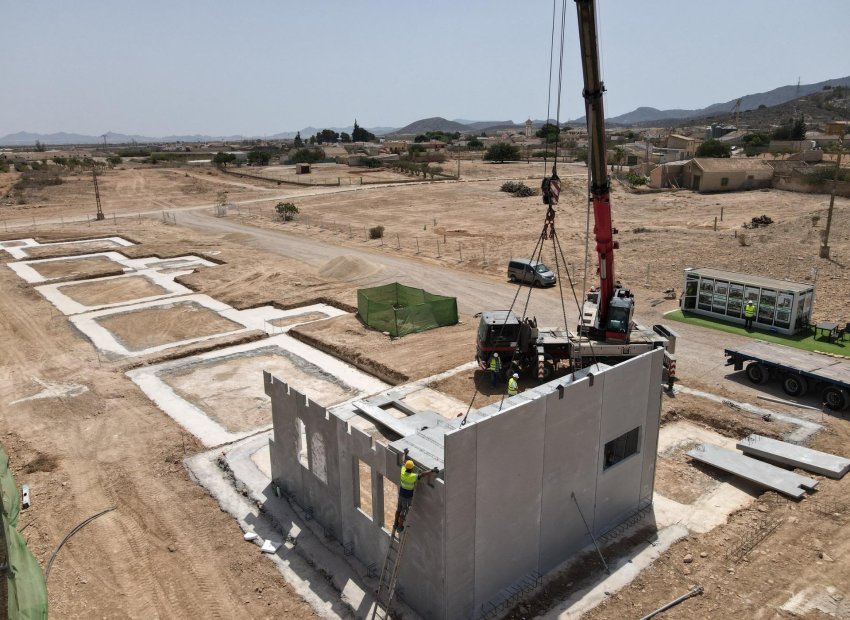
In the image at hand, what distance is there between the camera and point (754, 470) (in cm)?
1467

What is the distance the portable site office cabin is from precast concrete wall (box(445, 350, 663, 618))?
14.8 meters

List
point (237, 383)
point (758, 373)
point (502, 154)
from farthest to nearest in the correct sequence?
1. point (502, 154)
2. point (237, 383)
3. point (758, 373)

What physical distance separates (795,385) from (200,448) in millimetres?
17644

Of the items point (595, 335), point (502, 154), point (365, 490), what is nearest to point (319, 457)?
point (365, 490)

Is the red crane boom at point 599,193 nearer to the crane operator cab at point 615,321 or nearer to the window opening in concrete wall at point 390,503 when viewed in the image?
the crane operator cab at point 615,321

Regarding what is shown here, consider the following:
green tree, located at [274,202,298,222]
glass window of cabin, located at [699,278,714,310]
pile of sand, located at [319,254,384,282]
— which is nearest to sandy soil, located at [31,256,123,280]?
pile of sand, located at [319,254,384,282]

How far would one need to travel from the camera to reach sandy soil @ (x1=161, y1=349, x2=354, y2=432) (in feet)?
61.9

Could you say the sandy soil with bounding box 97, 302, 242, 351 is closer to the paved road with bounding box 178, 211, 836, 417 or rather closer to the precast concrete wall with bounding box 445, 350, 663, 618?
the paved road with bounding box 178, 211, 836, 417

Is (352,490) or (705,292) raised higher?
(705,292)

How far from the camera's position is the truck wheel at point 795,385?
18469 millimetres

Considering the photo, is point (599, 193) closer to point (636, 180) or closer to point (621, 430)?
point (621, 430)

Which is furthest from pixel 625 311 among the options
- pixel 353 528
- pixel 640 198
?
pixel 640 198

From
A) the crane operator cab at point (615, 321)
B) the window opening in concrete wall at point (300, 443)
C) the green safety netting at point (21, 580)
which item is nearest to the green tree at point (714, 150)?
the crane operator cab at point (615, 321)

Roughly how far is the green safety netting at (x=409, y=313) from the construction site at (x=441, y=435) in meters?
0.11
